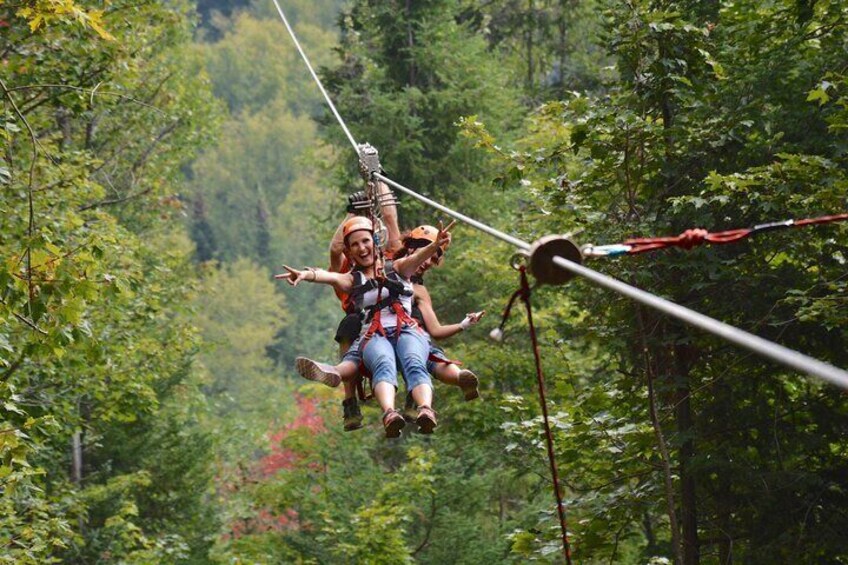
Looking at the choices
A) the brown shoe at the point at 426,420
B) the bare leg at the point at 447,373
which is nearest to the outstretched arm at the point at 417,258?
the bare leg at the point at 447,373

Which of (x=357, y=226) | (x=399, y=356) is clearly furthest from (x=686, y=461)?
(x=357, y=226)

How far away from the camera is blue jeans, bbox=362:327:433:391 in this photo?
29.4ft

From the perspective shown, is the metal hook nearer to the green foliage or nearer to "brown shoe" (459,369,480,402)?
"brown shoe" (459,369,480,402)

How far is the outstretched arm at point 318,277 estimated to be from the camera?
852 cm

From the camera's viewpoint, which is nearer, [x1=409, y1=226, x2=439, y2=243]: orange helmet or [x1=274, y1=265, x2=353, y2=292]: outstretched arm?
[x1=274, y1=265, x2=353, y2=292]: outstretched arm

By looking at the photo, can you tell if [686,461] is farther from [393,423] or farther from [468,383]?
[393,423]

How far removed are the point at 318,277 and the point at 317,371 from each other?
585 mm

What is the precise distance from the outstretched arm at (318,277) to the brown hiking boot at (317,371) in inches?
19.7

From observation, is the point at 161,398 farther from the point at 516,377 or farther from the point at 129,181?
the point at 516,377

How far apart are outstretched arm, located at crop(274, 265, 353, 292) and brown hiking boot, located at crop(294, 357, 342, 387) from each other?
500mm

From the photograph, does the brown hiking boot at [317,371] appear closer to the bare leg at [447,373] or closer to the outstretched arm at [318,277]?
the outstretched arm at [318,277]

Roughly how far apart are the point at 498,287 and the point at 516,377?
246 centimetres

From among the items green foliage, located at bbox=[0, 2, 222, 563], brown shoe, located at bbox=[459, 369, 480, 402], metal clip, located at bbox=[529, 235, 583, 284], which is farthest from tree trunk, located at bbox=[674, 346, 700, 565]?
metal clip, located at bbox=[529, 235, 583, 284]

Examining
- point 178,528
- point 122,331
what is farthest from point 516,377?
point 178,528
